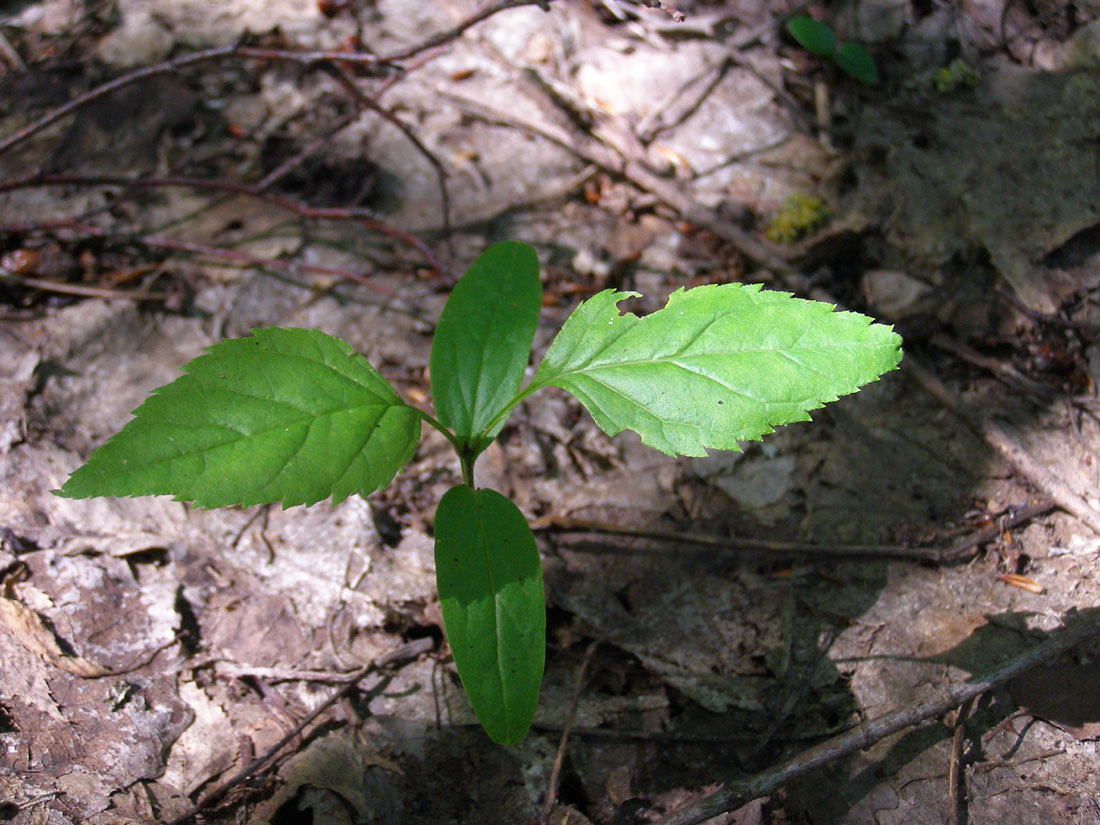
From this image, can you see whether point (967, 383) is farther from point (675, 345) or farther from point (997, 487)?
point (675, 345)

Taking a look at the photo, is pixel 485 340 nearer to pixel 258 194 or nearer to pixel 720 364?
pixel 720 364

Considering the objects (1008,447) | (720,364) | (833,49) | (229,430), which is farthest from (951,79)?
(229,430)

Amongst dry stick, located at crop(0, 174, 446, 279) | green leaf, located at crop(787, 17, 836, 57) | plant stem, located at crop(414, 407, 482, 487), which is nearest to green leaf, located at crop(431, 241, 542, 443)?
plant stem, located at crop(414, 407, 482, 487)

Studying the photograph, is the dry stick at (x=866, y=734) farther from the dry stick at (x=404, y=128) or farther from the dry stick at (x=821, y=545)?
the dry stick at (x=404, y=128)

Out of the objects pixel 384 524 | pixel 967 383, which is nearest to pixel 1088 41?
pixel 967 383

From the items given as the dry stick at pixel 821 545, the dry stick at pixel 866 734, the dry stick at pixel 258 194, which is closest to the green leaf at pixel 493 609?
the dry stick at pixel 866 734

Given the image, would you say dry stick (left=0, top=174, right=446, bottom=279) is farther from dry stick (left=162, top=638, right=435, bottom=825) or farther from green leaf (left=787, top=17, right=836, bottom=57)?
green leaf (left=787, top=17, right=836, bottom=57)
